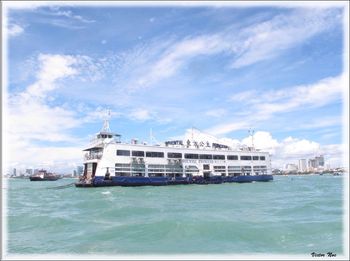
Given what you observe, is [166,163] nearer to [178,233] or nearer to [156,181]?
[156,181]

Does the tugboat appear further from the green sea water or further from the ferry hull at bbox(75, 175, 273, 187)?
the green sea water

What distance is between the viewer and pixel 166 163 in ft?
172

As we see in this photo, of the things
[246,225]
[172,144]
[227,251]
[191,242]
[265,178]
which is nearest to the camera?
[227,251]

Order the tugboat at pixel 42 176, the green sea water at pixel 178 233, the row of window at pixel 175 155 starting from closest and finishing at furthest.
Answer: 1. the green sea water at pixel 178 233
2. the row of window at pixel 175 155
3. the tugboat at pixel 42 176

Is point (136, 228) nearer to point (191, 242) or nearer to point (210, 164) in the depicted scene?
point (191, 242)

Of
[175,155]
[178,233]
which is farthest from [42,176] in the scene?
[178,233]

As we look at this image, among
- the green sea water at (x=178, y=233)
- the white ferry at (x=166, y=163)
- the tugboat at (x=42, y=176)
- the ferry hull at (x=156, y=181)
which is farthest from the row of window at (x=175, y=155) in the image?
the tugboat at (x=42, y=176)

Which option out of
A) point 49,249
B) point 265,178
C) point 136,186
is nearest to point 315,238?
point 49,249

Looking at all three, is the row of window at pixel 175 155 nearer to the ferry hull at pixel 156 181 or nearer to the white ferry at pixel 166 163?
the white ferry at pixel 166 163

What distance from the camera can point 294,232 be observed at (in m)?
13.8

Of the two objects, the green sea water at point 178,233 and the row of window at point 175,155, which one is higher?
the row of window at point 175,155

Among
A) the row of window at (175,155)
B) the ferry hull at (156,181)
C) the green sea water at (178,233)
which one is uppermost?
the row of window at (175,155)

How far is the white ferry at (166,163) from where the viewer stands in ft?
151

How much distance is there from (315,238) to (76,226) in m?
9.25
